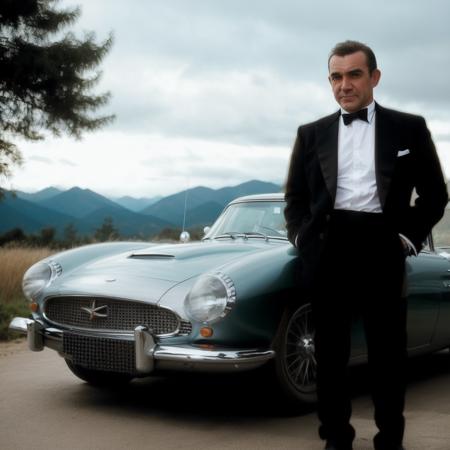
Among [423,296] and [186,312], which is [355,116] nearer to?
[186,312]

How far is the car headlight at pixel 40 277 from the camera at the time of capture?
5285 mm

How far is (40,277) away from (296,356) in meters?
1.80

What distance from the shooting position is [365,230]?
3.68 meters

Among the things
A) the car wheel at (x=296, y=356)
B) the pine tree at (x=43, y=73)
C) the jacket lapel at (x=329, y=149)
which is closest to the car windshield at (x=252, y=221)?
the car wheel at (x=296, y=356)

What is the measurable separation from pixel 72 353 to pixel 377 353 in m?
1.87

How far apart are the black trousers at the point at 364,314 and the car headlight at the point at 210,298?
648 millimetres

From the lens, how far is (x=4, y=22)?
2302 centimetres

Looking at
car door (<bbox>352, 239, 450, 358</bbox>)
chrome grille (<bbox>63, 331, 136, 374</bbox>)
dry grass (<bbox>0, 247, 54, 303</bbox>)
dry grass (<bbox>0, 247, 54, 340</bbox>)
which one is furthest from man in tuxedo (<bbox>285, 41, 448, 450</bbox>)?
dry grass (<bbox>0, 247, 54, 303</bbox>)

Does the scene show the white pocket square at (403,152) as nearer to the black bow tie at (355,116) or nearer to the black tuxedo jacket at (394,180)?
the black tuxedo jacket at (394,180)

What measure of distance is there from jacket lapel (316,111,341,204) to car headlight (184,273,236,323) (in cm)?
92

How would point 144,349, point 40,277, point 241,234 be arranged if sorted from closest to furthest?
point 144,349, point 40,277, point 241,234

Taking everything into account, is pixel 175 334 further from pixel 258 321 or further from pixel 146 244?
pixel 146 244

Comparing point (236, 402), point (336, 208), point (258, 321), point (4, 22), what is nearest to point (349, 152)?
point (336, 208)

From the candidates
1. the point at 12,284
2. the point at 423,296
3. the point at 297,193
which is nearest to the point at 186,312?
the point at 297,193
